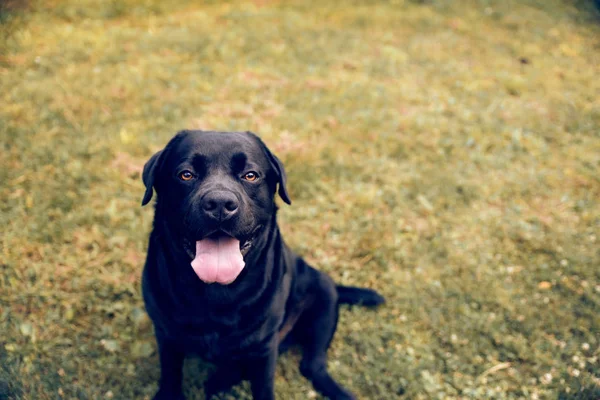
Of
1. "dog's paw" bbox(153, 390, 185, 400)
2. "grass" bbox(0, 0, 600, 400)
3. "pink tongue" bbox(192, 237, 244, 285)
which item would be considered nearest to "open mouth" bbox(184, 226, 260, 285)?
"pink tongue" bbox(192, 237, 244, 285)

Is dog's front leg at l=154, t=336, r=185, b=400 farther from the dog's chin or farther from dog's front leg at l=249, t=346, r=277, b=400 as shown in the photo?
the dog's chin

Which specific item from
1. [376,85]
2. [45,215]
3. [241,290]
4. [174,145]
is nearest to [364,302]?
[241,290]

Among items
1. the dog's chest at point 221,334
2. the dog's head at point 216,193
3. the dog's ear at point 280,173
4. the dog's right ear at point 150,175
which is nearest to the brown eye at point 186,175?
the dog's head at point 216,193

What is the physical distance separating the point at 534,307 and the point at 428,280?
0.82 meters

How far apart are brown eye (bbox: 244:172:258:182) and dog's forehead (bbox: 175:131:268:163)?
0.07 meters

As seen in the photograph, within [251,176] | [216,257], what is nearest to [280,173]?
[251,176]

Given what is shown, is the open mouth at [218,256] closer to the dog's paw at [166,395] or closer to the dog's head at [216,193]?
the dog's head at [216,193]

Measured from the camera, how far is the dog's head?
2.05 metres

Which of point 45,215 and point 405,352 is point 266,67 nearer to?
point 45,215

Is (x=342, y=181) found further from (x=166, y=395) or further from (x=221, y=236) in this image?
(x=166, y=395)

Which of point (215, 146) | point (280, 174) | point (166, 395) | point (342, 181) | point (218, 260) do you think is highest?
point (215, 146)

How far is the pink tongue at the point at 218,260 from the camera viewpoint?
2066 mm

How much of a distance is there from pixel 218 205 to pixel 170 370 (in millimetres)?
1117

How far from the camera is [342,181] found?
4.35 meters
